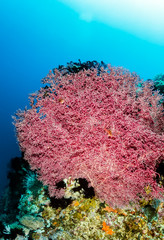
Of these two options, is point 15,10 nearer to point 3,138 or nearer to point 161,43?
point 3,138

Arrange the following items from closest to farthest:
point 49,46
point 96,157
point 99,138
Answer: point 99,138
point 96,157
point 49,46

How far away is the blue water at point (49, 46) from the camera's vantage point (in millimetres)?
113625

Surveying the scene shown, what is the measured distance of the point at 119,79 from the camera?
3832 mm

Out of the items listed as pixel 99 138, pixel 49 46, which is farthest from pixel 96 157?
pixel 49 46

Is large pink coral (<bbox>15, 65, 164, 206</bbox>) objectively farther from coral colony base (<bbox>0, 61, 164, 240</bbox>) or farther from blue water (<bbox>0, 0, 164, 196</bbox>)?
blue water (<bbox>0, 0, 164, 196</bbox>)

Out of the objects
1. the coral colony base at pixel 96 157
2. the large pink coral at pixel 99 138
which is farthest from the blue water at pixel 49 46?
the large pink coral at pixel 99 138

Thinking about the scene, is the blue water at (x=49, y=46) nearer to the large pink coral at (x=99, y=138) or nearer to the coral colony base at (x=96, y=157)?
the coral colony base at (x=96, y=157)

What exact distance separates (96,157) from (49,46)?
160 meters

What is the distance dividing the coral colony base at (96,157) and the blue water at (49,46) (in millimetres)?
97022

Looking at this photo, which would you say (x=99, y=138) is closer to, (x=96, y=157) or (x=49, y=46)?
(x=96, y=157)

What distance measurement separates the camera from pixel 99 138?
2.67 m

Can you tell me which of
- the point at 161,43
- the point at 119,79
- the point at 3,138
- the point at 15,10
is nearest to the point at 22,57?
the point at 15,10

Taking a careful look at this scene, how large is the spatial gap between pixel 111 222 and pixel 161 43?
589 feet

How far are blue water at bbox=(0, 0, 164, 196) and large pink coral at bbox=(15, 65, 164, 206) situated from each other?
97.2m
